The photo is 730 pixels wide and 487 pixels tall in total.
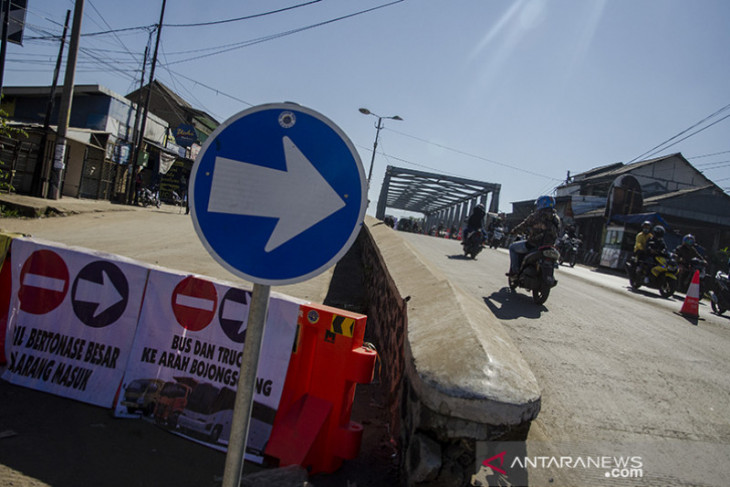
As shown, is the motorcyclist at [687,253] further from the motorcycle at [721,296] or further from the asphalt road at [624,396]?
the asphalt road at [624,396]

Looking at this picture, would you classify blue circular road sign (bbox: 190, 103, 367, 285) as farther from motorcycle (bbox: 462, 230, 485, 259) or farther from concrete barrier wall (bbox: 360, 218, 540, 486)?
motorcycle (bbox: 462, 230, 485, 259)

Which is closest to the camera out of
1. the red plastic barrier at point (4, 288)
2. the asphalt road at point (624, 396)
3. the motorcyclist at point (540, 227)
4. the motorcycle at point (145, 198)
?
the asphalt road at point (624, 396)

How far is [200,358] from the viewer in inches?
113

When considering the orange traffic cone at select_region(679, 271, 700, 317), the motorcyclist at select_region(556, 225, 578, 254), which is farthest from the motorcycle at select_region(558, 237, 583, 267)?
the orange traffic cone at select_region(679, 271, 700, 317)

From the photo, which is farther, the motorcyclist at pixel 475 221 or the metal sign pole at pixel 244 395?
the motorcyclist at pixel 475 221

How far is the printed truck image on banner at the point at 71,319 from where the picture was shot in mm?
3000

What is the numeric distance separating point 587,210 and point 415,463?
32513 millimetres

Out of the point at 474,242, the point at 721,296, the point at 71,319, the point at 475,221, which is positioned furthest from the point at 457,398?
the point at 475,221

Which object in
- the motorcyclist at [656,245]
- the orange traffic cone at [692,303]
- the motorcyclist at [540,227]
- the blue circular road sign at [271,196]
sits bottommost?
the orange traffic cone at [692,303]

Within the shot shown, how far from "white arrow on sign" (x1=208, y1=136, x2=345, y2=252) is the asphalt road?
68.4 inches

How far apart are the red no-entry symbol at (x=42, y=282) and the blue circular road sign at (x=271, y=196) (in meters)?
2.30

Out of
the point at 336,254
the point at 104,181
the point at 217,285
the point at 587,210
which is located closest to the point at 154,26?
the point at 104,181

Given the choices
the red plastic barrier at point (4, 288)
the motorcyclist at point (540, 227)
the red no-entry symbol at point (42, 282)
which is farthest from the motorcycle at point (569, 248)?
the red plastic barrier at point (4, 288)

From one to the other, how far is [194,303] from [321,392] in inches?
41.6
